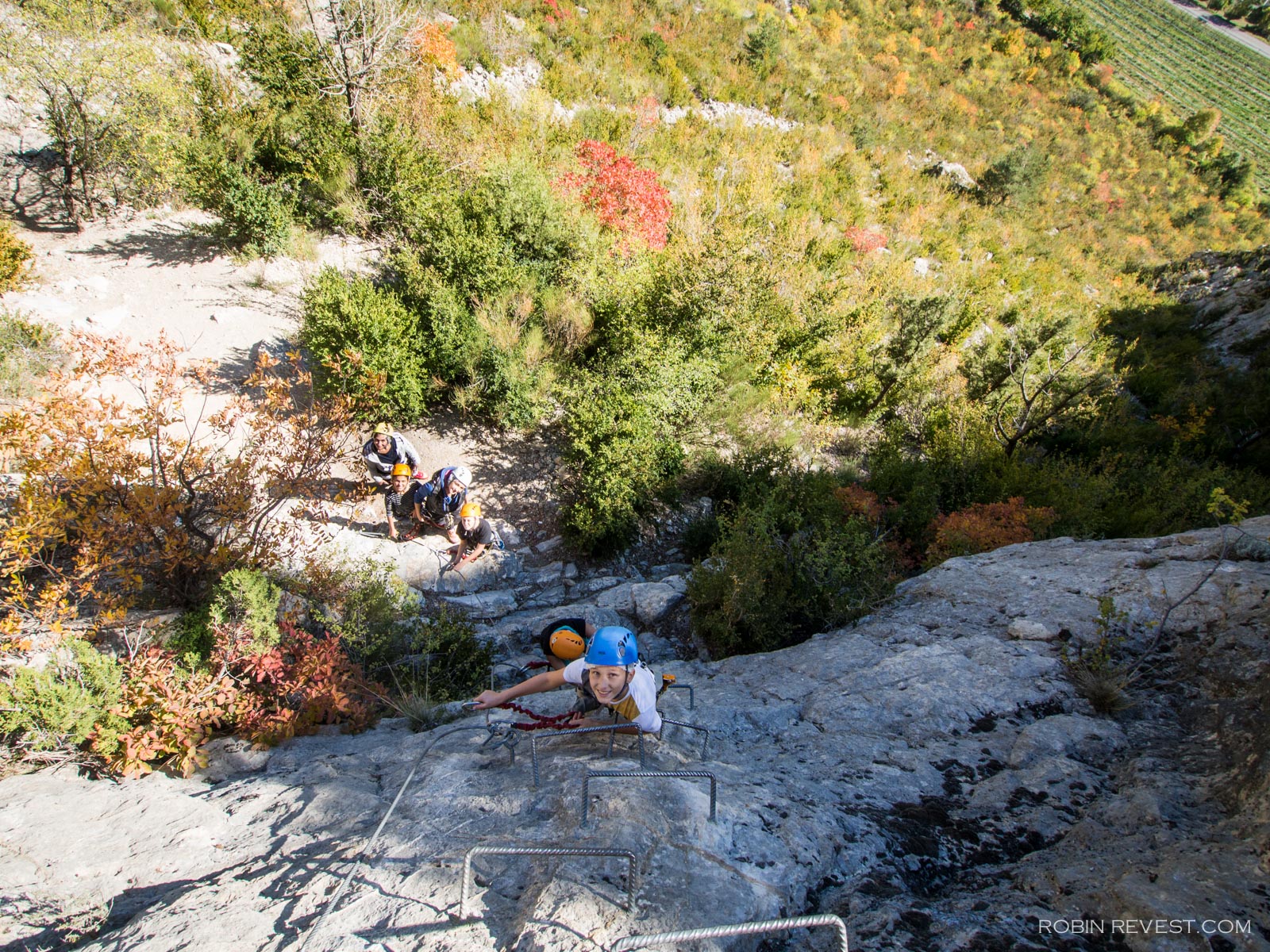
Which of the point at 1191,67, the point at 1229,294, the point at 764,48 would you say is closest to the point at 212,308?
the point at 764,48

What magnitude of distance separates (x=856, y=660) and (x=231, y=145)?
535 inches

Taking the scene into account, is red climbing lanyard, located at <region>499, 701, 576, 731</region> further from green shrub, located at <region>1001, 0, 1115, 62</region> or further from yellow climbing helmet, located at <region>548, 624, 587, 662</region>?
green shrub, located at <region>1001, 0, 1115, 62</region>

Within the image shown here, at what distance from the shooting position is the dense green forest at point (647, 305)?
8133mm

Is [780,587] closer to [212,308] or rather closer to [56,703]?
[56,703]

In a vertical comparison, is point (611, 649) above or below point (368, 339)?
above

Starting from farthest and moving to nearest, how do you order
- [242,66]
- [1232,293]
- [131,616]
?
[1232,293]
[242,66]
[131,616]

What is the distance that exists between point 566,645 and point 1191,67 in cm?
5311

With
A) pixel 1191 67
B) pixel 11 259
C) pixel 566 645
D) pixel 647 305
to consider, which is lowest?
pixel 11 259

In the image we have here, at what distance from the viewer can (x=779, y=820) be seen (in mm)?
2688

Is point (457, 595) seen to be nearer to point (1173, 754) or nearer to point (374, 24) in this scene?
point (1173, 754)

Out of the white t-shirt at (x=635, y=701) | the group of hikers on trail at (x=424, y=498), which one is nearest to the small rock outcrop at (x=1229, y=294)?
the group of hikers on trail at (x=424, y=498)

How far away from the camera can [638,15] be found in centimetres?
2011

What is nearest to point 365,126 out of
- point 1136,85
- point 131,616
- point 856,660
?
point 131,616

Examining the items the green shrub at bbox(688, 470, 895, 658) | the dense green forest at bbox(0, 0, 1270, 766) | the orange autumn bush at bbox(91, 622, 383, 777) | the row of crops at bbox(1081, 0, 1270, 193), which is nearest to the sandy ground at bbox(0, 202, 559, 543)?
the dense green forest at bbox(0, 0, 1270, 766)
